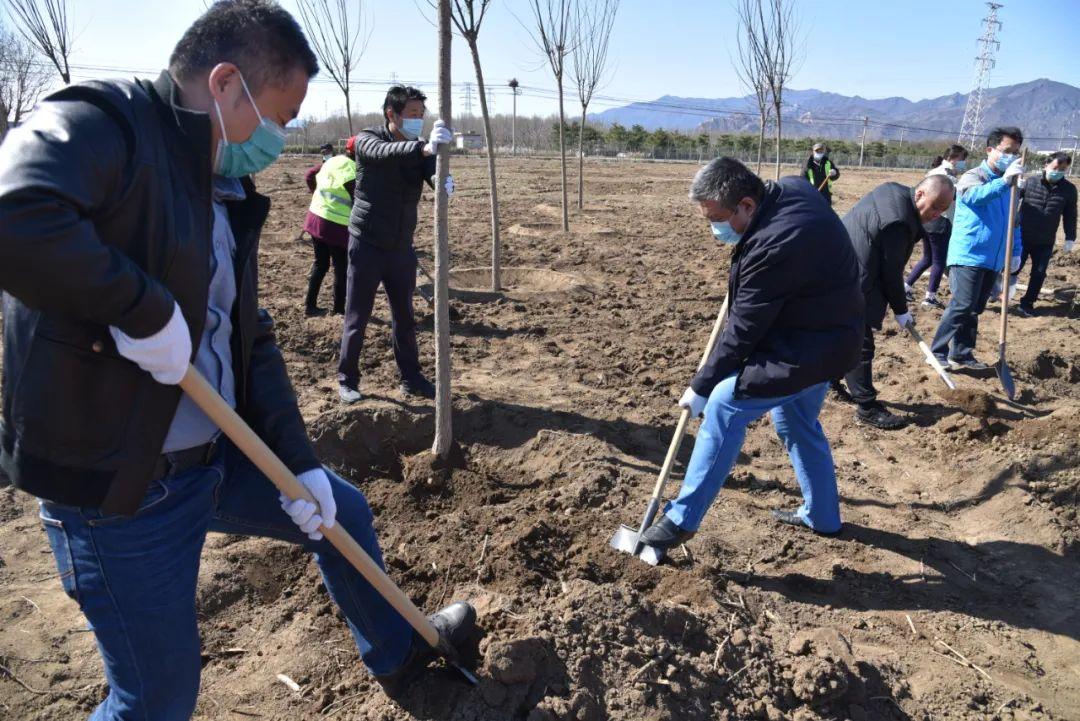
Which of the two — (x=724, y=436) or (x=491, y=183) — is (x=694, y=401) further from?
(x=491, y=183)

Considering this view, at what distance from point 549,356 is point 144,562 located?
15.1 feet

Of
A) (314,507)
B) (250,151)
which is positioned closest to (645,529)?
(314,507)

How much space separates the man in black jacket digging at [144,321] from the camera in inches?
50.6

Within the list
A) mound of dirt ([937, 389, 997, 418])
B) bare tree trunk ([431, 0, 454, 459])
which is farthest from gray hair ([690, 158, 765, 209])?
mound of dirt ([937, 389, 997, 418])

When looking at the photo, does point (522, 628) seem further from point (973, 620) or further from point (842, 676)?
point (973, 620)

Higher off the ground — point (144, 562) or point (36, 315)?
point (36, 315)

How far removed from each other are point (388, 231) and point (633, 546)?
260 cm

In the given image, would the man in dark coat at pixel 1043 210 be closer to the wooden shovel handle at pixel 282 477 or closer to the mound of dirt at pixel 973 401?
the mound of dirt at pixel 973 401

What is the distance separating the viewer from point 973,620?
312cm

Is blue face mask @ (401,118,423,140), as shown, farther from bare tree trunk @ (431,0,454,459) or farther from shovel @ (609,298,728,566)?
shovel @ (609,298,728,566)

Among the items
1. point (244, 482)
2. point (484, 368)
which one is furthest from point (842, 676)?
point (484, 368)

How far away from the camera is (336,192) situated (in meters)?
6.40

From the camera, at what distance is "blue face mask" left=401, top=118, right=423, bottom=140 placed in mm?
4680

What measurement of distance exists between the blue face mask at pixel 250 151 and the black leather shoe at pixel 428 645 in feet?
5.07
